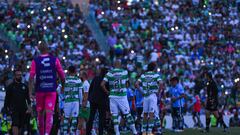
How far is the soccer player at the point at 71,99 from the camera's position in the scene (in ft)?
68.6

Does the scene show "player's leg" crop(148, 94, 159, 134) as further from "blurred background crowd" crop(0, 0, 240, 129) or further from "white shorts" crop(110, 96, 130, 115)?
"blurred background crowd" crop(0, 0, 240, 129)

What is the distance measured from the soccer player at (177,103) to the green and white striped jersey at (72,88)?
7235mm

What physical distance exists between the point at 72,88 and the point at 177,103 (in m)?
7.64

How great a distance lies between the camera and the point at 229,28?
149 ft

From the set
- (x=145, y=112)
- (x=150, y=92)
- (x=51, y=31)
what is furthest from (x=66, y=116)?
(x=51, y=31)

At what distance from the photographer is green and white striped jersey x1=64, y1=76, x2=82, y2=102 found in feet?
68.6

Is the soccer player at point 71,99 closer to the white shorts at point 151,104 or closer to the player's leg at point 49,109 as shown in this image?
the white shorts at point 151,104

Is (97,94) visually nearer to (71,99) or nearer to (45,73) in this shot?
(71,99)

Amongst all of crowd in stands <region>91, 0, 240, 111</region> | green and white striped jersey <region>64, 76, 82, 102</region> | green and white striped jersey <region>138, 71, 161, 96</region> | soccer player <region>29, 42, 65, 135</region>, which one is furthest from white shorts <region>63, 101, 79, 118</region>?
crowd in stands <region>91, 0, 240, 111</region>

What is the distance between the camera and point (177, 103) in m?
27.8

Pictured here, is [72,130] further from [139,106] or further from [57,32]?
[57,32]

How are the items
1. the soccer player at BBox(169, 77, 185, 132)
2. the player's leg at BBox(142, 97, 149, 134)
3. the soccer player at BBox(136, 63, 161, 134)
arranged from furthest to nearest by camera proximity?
the soccer player at BBox(169, 77, 185, 132), the player's leg at BBox(142, 97, 149, 134), the soccer player at BBox(136, 63, 161, 134)

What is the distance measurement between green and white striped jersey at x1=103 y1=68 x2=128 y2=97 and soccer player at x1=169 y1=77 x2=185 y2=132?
764 cm

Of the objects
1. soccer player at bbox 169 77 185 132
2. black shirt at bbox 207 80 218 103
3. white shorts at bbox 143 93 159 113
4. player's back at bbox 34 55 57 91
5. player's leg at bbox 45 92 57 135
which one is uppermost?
player's back at bbox 34 55 57 91
